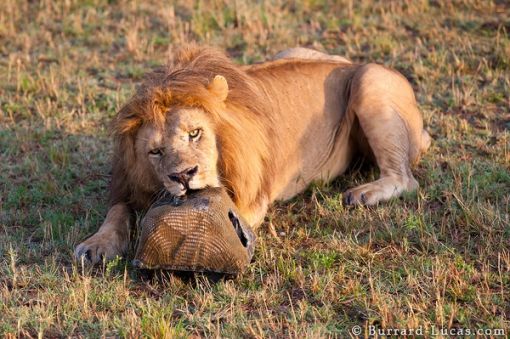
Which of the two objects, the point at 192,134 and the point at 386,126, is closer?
the point at 192,134

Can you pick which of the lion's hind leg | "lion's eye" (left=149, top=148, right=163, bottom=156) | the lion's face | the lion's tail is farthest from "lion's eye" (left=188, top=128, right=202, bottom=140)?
the lion's tail

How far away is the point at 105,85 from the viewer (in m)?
8.79

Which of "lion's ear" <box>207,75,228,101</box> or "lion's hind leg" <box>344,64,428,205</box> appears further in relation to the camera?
"lion's hind leg" <box>344,64,428,205</box>

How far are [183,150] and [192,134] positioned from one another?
5.3 inches

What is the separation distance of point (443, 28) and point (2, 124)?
4927 millimetres

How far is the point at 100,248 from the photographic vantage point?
17.2 ft

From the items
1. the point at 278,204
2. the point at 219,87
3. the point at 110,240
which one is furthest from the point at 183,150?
the point at 278,204

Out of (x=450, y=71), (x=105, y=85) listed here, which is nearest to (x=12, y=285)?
(x=105, y=85)

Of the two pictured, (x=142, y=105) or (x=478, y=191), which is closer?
(x=142, y=105)

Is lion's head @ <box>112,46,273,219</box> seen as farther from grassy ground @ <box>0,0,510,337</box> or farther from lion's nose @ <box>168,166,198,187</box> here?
grassy ground @ <box>0,0,510,337</box>

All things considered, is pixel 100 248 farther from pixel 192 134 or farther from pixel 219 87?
pixel 219 87

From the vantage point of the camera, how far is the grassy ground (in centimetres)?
457

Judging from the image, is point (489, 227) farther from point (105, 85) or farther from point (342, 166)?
point (105, 85)

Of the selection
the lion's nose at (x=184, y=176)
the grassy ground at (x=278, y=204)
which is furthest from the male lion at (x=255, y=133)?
the grassy ground at (x=278, y=204)
